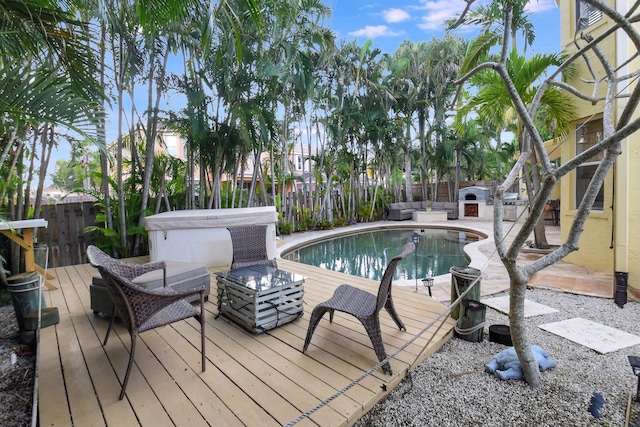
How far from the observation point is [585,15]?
5.00m

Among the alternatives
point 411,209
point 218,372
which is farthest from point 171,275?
point 411,209

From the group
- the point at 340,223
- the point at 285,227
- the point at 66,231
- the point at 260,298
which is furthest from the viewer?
the point at 340,223

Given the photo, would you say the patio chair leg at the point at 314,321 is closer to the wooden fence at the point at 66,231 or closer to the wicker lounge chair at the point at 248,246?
the wicker lounge chair at the point at 248,246

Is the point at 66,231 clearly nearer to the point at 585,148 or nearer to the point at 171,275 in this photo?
the point at 171,275

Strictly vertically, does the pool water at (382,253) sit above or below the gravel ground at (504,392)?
below

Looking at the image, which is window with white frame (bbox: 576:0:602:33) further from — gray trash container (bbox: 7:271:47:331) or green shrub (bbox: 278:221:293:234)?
green shrub (bbox: 278:221:293:234)

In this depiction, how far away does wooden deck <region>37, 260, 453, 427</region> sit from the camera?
5.90 feet

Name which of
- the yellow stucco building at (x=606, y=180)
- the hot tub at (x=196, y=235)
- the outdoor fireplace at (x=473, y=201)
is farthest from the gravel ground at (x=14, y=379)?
the outdoor fireplace at (x=473, y=201)

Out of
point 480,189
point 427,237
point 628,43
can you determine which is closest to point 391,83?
point 480,189

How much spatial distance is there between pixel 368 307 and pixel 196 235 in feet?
11.6

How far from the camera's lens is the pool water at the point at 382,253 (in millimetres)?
6545

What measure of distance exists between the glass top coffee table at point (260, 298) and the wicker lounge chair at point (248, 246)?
558 mm

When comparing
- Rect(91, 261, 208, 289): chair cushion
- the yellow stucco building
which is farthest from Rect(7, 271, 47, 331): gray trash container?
the yellow stucco building

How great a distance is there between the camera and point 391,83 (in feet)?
44.7
